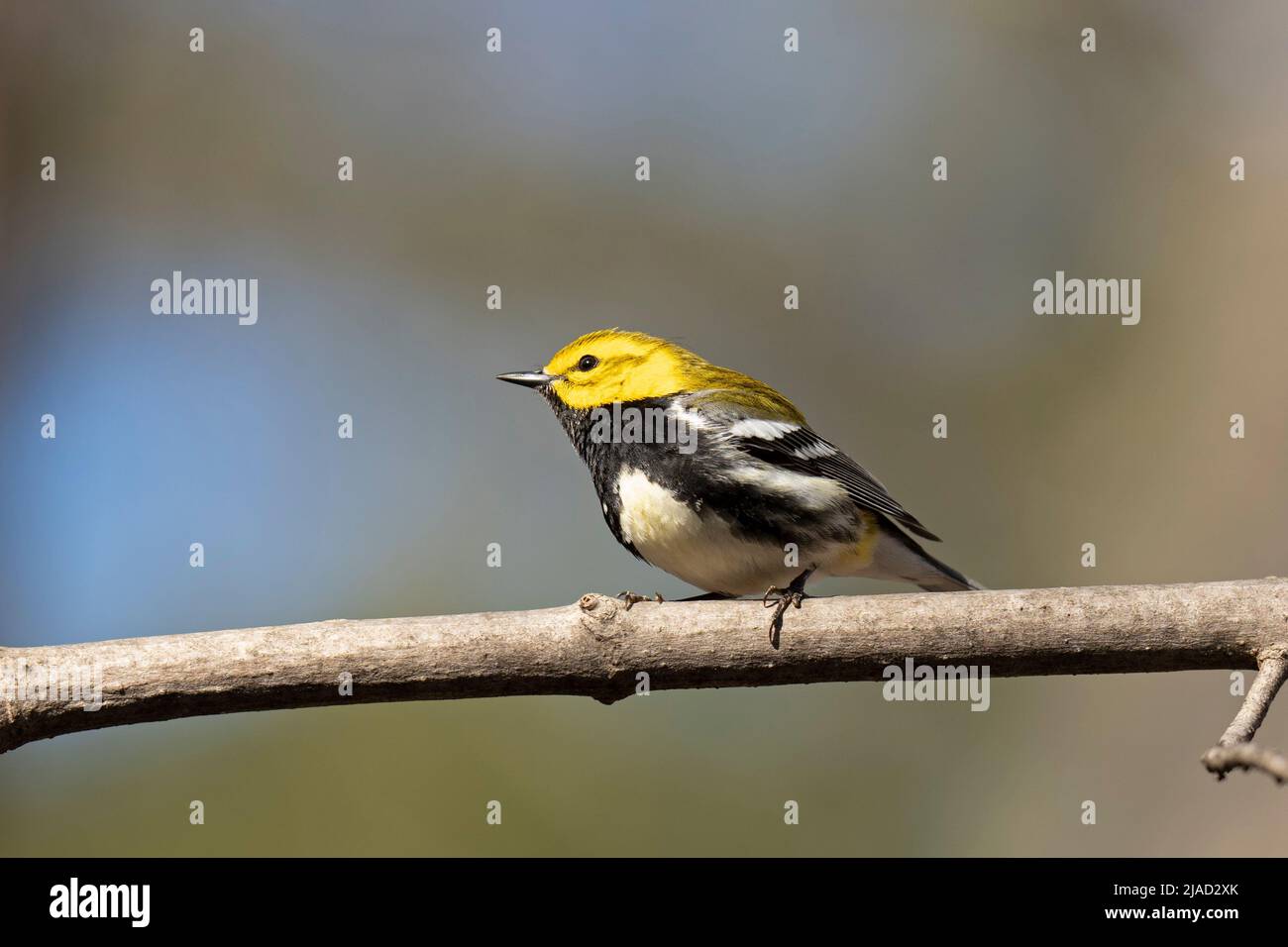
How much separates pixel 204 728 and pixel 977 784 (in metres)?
5.32

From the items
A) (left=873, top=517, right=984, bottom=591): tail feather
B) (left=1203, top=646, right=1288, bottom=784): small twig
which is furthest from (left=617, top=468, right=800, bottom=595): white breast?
(left=1203, top=646, right=1288, bottom=784): small twig

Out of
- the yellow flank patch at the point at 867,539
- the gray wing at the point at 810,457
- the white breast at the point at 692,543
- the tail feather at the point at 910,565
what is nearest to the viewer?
the white breast at the point at 692,543

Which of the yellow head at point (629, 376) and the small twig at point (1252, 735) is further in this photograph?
the yellow head at point (629, 376)

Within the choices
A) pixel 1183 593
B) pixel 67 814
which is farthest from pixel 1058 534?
pixel 67 814

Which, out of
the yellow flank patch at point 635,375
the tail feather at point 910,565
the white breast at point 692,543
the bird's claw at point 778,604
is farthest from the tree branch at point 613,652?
the yellow flank patch at point 635,375

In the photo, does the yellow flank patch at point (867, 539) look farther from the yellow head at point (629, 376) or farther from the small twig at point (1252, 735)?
the small twig at point (1252, 735)

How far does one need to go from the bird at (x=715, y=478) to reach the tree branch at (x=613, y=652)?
2.12 feet

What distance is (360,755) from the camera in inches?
287

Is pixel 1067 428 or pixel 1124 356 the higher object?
pixel 1124 356

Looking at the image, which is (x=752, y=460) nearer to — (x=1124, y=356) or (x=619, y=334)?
(x=619, y=334)

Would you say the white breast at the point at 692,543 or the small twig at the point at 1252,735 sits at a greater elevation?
the white breast at the point at 692,543

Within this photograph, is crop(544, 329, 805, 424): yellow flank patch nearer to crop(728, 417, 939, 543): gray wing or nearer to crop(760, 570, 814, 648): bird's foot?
crop(728, 417, 939, 543): gray wing

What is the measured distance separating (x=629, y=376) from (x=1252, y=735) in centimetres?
307

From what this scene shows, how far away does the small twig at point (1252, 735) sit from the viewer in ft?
7.58
